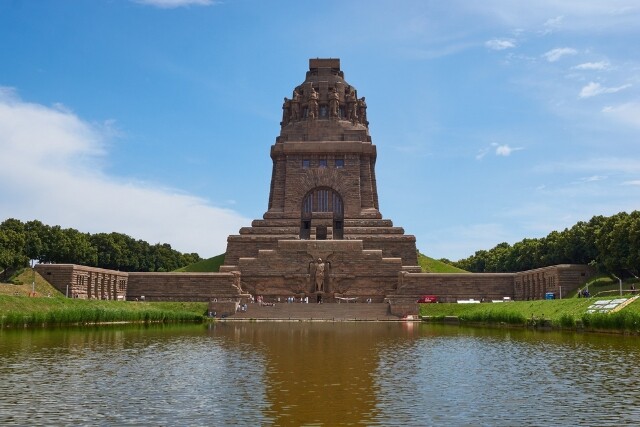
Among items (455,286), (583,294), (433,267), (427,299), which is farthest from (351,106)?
(583,294)

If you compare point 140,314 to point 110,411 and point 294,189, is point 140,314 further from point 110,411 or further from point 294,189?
point 294,189

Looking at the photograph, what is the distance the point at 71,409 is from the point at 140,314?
27.0 metres

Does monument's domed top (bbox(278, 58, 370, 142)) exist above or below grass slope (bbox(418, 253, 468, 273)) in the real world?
above

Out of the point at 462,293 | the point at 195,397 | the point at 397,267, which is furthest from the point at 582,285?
the point at 195,397

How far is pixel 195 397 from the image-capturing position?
467 inches

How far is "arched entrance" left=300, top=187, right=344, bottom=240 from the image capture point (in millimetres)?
64562

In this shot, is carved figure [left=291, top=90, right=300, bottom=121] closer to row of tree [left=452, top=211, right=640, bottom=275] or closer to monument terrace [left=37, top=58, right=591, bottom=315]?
monument terrace [left=37, top=58, right=591, bottom=315]

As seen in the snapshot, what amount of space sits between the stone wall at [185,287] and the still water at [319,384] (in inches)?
1251

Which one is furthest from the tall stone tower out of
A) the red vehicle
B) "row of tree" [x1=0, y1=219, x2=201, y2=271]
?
"row of tree" [x1=0, y1=219, x2=201, y2=271]

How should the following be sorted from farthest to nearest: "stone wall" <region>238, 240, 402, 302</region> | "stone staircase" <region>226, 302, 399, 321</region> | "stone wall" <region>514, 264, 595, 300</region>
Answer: "stone wall" <region>238, 240, 402, 302</region> < "stone wall" <region>514, 264, 595, 300</region> < "stone staircase" <region>226, 302, 399, 321</region>

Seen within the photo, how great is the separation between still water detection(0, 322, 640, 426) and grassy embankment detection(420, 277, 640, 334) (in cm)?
419

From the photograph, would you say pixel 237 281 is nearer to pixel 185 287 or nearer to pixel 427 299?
pixel 185 287

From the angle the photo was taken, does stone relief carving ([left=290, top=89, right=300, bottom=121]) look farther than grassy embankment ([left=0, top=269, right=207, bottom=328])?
Yes

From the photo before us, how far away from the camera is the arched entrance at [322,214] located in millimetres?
64562
